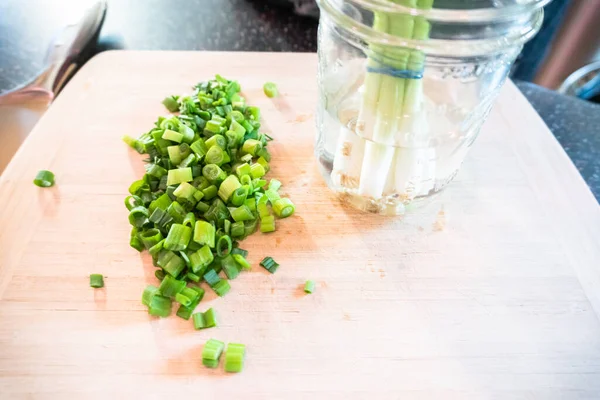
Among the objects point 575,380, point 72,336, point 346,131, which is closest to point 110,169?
point 72,336

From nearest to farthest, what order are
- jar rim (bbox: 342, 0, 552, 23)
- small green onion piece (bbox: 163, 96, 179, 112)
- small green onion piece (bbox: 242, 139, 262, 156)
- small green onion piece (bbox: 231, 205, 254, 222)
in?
1. jar rim (bbox: 342, 0, 552, 23)
2. small green onion piece (bbox: 231, 205, 254, 222)
3. small green onion piece (bbox: 242, 139, 262, 156)
4. small green onion piece (bbox: 163, 96, 179, 112)

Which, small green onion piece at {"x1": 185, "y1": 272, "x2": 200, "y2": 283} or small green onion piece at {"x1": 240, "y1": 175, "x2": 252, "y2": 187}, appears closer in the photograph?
small green onion piece at {"x1": 185, "y1": 272, "x2": 200, "y2": 283}

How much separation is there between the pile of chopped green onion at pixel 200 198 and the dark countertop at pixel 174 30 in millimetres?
560

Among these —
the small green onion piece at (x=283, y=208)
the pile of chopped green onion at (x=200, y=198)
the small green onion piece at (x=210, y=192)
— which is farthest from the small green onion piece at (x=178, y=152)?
the small green onion piece at (x=283, y=208)

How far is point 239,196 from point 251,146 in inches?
5.6

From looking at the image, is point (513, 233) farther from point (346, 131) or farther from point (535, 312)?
point (346, 131)

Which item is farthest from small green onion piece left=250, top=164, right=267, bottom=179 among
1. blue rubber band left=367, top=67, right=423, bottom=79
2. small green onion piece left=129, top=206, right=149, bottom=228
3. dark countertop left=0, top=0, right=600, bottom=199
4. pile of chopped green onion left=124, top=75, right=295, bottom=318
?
dark countertop left=0, top=0, right=600, bottom=199

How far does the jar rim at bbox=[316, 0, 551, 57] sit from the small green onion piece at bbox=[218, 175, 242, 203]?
1.06 feet

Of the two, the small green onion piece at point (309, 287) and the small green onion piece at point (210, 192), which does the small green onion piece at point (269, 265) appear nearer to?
the small green onion piece at point (309, 287)

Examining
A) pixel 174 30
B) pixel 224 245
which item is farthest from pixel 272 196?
pixel 174 30

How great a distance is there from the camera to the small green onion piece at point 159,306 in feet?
2.47

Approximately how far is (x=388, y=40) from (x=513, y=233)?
0.44 meters

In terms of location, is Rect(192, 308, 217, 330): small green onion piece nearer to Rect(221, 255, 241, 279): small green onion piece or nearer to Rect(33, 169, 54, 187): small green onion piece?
Rect(221, 255, 241, 279): small green onion piece

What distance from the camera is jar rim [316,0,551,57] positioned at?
68cm
